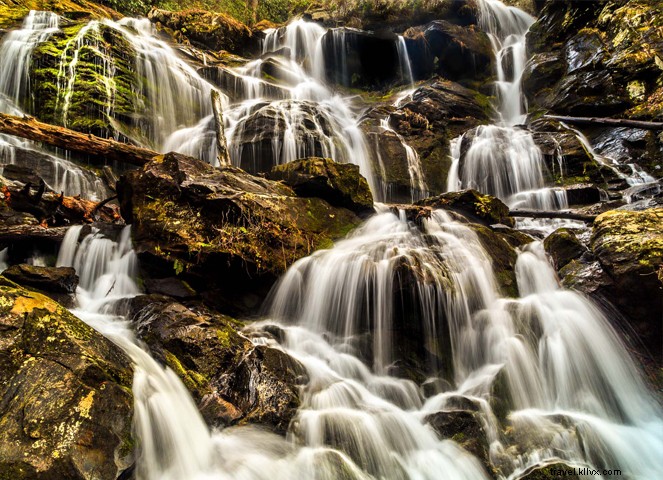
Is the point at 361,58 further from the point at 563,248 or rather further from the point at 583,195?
the point at 563,248

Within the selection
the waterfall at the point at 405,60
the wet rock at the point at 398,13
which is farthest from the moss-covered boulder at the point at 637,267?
the wet rock at the point at 398,13

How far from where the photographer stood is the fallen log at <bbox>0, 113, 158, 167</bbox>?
6.82m

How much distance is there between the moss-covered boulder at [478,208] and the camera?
25.8ft

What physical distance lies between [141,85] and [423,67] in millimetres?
13366

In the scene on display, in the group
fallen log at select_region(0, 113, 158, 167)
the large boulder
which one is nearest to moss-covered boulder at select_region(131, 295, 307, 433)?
fallen log at select_region(0, 113, 158, 167)

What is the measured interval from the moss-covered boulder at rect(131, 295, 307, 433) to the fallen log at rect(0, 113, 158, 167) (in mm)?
4595

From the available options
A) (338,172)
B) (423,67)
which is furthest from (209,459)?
(423,67)

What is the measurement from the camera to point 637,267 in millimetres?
4418

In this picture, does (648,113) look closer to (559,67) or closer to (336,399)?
(559,67)

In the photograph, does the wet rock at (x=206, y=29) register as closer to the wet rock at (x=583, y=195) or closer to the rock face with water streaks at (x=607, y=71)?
the rock face with water streaks at (x=607, y=71)

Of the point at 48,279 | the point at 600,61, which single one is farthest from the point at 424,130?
the point at 48,279

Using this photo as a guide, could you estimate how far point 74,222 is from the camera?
272 inches

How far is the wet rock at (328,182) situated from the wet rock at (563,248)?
11.2 ft

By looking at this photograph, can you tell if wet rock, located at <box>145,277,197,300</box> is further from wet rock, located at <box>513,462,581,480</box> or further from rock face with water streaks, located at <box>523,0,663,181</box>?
rock face with water streaks, located at <box>523,0,663,181</box>
